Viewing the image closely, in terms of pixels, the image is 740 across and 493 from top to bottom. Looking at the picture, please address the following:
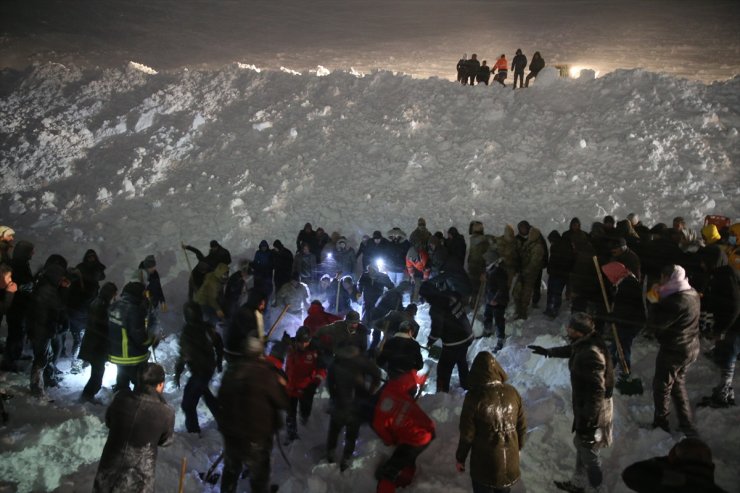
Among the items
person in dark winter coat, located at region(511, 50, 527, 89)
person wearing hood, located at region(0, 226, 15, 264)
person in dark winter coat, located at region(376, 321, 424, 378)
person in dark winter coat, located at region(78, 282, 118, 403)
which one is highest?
person in dark winter coat, located at region(511, 50, 527, 89)

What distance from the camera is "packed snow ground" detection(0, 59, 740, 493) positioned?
1385 cm

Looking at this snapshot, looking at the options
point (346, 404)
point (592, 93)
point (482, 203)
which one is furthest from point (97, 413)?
point (592, 93)

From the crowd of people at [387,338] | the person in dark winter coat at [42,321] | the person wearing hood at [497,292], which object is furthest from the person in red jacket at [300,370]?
the person in dark winter coat at [42,321]

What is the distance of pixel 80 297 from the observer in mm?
8477

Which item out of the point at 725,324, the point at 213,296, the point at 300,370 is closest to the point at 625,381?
the point at 725,324

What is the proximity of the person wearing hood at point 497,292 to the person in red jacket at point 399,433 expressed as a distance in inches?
146

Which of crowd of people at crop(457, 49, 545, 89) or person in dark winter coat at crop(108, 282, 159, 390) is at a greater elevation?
crowd of people at crop(457, 49, 545, 89)

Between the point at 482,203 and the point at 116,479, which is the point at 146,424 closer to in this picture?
the point at 116,479

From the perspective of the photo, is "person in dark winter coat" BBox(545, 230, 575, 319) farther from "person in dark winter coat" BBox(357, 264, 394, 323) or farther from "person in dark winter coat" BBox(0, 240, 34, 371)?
"person in dark winter coat" BBox(0, 240, 34, 371)

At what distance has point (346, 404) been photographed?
604 centimetres

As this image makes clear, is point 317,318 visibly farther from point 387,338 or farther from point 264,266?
point 264,266

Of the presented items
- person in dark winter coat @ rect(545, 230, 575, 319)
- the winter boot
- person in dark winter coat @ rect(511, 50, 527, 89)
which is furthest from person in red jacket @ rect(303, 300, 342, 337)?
person in dark winter coat @ rect(511, 50, 527, 89)

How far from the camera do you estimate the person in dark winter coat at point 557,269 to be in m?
9.30

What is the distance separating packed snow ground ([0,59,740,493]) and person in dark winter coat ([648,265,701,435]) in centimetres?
235
